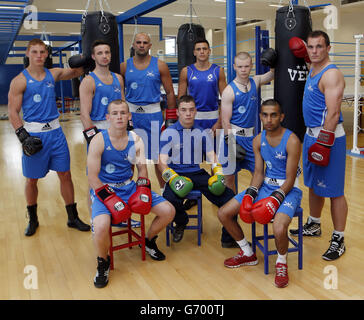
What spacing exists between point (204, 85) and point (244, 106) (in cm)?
52

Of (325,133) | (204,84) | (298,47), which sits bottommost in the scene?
(325,133)

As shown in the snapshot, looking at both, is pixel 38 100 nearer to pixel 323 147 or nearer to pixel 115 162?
pixel 115 162

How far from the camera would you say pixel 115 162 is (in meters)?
2.79

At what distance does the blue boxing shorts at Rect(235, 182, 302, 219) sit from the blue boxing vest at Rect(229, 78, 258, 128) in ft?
2.30

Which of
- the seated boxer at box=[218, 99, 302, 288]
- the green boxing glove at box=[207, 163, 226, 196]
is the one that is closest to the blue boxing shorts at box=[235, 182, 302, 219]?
the seated boxer at box=[218, 99, 302, 288]

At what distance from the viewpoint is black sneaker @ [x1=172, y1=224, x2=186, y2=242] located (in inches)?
127

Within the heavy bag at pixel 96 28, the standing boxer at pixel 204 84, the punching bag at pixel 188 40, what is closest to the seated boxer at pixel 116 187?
the standing boxer at pixel 204 84

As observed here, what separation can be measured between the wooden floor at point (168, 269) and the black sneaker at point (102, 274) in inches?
1.7

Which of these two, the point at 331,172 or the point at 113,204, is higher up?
the point at 331,172

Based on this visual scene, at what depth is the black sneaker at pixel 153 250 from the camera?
9.49 ft

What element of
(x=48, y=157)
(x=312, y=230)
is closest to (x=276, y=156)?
(x=312, y=230)

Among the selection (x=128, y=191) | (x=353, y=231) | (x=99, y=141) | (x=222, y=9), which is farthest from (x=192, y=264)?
(x=222, y=9)

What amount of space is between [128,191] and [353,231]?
75.0 inches

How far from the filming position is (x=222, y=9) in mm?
14211
